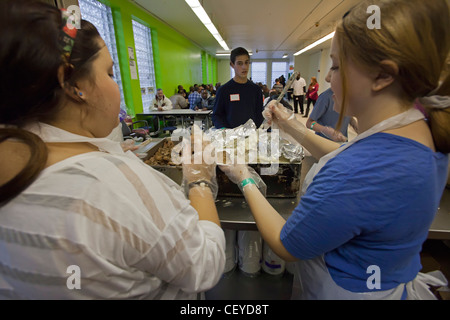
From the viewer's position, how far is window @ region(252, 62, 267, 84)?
18328 millimetres

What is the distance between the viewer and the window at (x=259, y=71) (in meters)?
18.3

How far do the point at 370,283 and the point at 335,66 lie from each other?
72 centimetres

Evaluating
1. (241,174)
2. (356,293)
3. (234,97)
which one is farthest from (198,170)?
(234,97)

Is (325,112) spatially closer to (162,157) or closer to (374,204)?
(162,157)

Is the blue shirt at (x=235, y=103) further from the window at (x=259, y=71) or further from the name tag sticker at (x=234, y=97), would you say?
the window at (x=259, y=71)

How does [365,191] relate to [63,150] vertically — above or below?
below

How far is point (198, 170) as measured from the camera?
0.97 m

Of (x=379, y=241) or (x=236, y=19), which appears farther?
(x=236, y=19)

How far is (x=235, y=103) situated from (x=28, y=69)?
241cm

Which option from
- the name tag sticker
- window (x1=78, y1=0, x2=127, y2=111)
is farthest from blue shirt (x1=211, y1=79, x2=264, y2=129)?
window (x1=78, y1=0, x2=127, y2=111)

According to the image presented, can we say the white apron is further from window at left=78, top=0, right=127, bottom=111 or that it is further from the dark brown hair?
window at left=78, top=0, right=127, bottom=111
